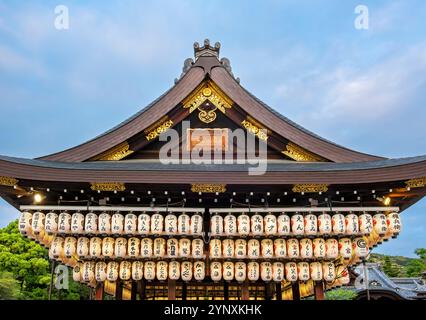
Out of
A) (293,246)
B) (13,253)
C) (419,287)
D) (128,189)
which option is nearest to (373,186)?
(293,246)

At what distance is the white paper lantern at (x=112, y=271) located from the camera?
10297 mm

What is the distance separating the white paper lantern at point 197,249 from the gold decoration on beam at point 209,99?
12.6 feet

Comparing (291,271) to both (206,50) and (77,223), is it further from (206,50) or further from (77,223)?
(206,50)

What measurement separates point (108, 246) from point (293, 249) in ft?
15.2

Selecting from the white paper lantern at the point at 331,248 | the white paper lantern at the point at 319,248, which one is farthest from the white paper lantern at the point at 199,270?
the white paper lantern at the point at 331,248

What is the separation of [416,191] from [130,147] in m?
7.92

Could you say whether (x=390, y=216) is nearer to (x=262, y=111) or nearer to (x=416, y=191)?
(x=416, y=191)

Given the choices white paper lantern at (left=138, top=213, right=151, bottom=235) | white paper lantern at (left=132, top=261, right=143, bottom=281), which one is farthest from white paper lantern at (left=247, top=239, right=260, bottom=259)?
white paper lantern at (left=132, top=261, right=143, bottom=281)

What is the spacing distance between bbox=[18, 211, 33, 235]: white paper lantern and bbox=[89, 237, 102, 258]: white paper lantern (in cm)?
159

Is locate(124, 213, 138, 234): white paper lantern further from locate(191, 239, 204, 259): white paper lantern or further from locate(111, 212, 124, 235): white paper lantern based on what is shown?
locate(191, 239, 204, 259): white paper lantern

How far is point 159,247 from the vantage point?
10180mm

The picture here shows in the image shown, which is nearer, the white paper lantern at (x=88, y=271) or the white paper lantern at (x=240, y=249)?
the white paper lantern at (x=240, y=249)

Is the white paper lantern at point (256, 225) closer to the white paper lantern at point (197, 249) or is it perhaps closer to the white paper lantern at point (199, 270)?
the white paper lantern at point (197, 249)

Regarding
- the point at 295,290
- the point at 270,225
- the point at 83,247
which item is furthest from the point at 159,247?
the point at 295,290
